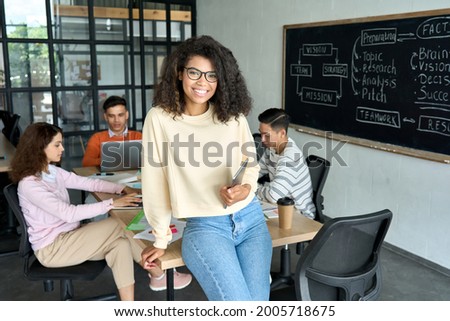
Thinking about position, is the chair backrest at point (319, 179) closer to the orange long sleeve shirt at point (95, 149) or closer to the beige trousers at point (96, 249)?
the beige trousers at point (96, 249)

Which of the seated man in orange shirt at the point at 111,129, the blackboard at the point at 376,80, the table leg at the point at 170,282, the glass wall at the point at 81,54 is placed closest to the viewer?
the table leg at the point at 170,282

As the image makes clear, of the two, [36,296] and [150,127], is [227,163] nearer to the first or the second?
[150,127]

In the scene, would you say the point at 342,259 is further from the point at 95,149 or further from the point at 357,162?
the point at 95,149

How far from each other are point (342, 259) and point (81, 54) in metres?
4.44

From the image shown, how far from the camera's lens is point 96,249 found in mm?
2316

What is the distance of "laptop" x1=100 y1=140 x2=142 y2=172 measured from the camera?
313 cm

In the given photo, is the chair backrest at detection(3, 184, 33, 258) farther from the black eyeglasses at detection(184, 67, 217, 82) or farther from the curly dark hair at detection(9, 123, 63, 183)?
the black eyeglasses at detection(184, 67, 217, 82)

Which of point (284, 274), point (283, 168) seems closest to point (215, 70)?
point (283, 168)

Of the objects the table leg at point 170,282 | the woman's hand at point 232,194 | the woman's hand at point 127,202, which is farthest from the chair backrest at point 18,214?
the woman's hand at point 232,194

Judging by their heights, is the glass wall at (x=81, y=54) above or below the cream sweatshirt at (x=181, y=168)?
above

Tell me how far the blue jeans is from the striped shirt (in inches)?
33.7

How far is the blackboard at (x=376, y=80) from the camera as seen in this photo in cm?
310

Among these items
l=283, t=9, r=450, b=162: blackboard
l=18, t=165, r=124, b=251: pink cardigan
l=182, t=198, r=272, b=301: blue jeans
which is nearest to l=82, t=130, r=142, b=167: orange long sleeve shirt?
l=18, t=165, r=124, b=251: pink cardigan

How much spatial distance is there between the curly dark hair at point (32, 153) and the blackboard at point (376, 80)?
2355 millimetres
